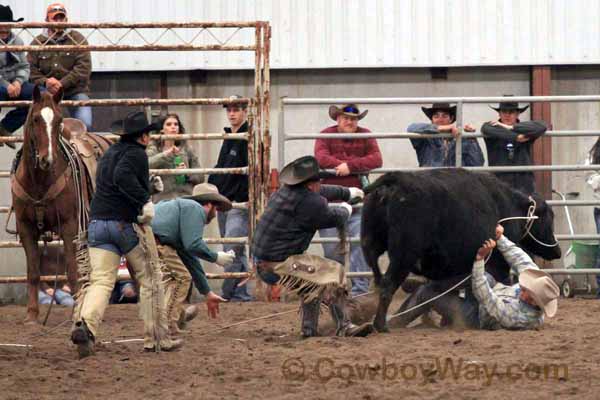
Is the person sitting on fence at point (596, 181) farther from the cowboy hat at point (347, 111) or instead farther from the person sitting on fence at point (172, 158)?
the person sitting on fence at point (172, 158)

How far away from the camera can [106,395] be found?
6195 millimetres

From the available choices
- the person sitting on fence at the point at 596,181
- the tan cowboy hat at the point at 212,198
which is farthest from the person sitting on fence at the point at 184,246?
the person sitting on fence at the point at 596,181

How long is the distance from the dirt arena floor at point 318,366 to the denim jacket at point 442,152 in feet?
8.91

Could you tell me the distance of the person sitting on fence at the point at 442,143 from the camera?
11.2 m

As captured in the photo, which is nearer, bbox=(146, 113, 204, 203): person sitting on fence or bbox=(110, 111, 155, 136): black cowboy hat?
bbox=(110, 111, 155, 136): black cowboy hat

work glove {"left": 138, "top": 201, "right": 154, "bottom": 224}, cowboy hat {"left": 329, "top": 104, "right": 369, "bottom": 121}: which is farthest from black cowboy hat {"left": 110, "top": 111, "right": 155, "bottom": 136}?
cowboy hat {"left": 329, "top": 104, "right": 369, "bottom": 121}

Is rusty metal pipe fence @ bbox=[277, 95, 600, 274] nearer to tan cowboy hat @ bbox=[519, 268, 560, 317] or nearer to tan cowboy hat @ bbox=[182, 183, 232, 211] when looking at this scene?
tan cowboy hat @ bbox=[182, 183, 232, 211]

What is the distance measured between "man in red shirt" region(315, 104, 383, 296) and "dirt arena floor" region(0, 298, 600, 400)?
242 centimetres

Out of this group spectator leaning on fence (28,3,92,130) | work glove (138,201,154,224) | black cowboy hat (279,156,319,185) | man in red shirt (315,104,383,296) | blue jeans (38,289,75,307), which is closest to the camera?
work glove (138,201,154,224)

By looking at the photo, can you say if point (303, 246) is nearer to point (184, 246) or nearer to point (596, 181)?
point (184, 246)

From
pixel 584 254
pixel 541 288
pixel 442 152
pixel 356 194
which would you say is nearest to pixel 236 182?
pixel 442 152

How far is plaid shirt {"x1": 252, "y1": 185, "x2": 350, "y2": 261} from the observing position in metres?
8.16

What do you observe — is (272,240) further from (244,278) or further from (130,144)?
(244,278)

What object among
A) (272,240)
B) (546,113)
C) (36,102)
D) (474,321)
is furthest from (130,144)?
(546,113)
